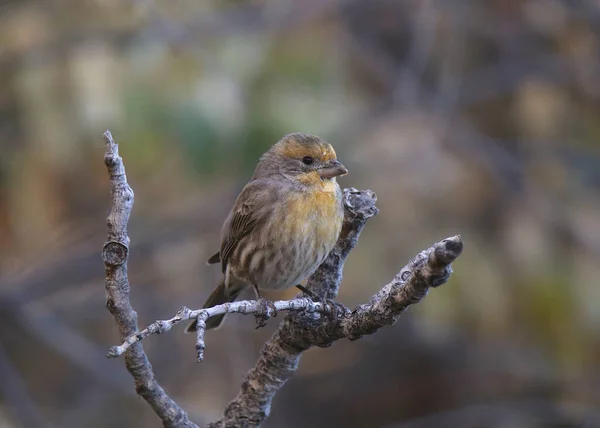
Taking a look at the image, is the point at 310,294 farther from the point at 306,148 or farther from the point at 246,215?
the point at 306,148

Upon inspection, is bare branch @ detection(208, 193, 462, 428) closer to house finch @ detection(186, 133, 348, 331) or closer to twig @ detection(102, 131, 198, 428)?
house finch @ detection(186, 133, 348, 331)

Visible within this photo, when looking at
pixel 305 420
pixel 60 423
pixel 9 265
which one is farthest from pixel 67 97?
pixel 305 420

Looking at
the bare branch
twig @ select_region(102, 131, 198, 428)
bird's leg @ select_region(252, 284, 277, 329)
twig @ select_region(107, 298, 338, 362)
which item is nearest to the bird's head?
the bare branch

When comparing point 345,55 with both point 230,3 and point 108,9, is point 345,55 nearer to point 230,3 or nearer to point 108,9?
point 230,3

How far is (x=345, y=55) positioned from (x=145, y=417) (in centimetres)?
386

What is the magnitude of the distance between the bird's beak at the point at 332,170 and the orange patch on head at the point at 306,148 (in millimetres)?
50

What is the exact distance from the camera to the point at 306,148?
4605 mm

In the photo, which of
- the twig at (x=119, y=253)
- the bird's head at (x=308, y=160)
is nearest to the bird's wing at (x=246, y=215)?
the bird's head at (x=308, y=160)

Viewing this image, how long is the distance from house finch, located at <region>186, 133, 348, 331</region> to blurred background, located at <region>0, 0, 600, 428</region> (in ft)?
2.62

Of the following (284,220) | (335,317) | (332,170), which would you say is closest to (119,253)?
(335,317)

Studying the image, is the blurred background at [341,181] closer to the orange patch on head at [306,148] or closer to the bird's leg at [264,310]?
the orange patch on head at [306,148]

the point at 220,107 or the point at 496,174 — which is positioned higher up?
the point at 496,174

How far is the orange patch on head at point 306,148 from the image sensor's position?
4.58m

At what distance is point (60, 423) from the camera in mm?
8109
